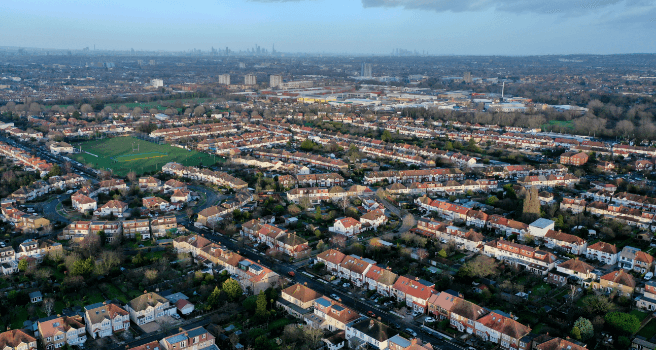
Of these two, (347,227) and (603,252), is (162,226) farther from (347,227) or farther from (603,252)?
(603,252)

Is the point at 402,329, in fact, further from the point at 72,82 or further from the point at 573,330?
the point at 72,82

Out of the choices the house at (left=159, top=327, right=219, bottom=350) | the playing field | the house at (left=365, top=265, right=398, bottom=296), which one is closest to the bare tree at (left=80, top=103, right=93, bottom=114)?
Result: the playing field

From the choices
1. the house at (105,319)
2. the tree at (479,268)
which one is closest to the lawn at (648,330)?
the tree at (479,268)

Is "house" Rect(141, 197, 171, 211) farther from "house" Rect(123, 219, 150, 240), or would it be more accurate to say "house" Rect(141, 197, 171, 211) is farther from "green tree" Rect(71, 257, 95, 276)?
"green tree" Rect(71, 257, 95, 276)

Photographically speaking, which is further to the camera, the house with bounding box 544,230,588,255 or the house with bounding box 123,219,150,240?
the house with bounding box 123,219,150,240

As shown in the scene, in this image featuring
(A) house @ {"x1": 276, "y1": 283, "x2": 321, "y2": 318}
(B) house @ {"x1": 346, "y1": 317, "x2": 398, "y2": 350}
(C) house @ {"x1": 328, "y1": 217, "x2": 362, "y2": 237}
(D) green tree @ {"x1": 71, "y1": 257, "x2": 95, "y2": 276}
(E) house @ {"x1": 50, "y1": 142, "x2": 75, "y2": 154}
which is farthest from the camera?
(E) house @ {"x1": 50, "y1": 142, "x2": 75, "y2": 154}

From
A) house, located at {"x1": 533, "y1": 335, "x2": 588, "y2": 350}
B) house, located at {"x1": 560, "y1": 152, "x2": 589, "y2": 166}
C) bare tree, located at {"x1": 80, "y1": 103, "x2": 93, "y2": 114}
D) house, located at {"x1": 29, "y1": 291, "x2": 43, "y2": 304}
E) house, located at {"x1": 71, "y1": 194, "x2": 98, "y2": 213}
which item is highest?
bare tree, located at {"x1": 80, "y1": 103, "x2": 93, "y2": 114}

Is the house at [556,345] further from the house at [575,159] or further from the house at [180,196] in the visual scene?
the house at [575,159]
